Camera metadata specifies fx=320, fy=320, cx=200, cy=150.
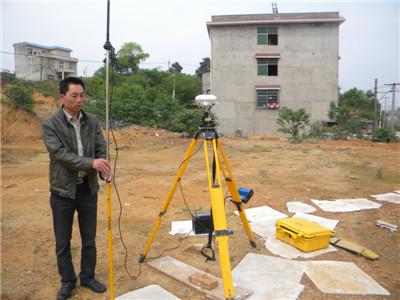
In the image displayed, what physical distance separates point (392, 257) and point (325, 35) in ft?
75.8

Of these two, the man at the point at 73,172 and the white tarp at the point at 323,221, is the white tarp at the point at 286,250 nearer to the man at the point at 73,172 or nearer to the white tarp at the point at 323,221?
the white tarp at the point at 323,221

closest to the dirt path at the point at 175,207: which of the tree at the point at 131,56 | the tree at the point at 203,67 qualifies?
the tree at the point at 131,56

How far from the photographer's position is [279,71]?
2366cm

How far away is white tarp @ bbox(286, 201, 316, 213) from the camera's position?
491 cm

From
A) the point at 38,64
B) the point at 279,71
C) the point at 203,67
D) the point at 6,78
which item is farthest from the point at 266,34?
the point at 203,67

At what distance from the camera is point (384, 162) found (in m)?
9.15

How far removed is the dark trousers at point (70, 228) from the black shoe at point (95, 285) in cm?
3

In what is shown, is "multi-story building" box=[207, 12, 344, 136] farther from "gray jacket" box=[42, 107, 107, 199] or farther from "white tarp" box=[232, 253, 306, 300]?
"gray jacket" box=[42, 107, 107, 199]

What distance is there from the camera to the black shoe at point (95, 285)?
2744 mm

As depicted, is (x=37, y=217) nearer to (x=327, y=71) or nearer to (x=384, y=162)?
(x=384, y=162)

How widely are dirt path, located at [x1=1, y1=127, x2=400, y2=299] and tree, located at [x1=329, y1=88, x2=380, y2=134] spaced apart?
1079 cm

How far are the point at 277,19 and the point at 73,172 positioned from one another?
23606 millimetres

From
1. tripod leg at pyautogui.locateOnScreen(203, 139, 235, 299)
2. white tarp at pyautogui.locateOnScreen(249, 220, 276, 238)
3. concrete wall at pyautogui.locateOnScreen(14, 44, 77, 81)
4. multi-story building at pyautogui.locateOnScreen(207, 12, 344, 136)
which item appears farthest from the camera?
concrete wall at pyautogui.locateOnScreen(14, 44, 77, 81)

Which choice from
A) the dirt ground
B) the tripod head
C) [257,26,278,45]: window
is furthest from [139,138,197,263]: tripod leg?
[257,26,278,45]: window
